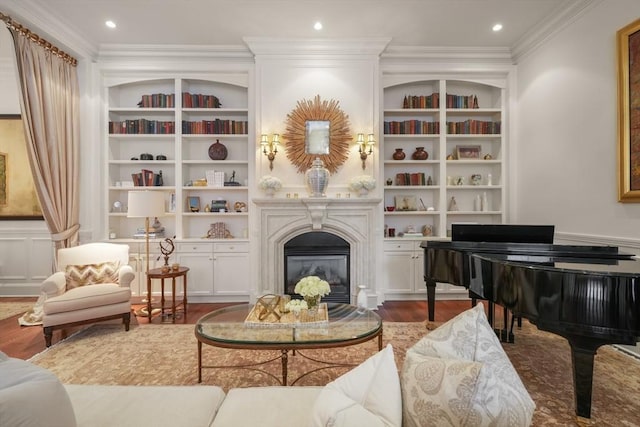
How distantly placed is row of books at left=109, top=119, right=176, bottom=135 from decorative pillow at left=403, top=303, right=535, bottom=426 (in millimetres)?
4722

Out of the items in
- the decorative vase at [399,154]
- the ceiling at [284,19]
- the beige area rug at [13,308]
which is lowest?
the beige area rug at [13,308]

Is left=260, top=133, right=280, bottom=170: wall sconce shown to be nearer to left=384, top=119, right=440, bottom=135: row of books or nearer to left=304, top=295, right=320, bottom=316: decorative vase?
left=384, top=119, right=440, bottom=135: row of books

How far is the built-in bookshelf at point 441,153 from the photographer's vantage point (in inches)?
192

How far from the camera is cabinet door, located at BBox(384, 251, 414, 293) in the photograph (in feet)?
15.6

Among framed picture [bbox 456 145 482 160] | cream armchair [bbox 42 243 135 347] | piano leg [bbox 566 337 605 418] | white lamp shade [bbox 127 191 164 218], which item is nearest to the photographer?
piano leg [bbox 566 337 605 418]

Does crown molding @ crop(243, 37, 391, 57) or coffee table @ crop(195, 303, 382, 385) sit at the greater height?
crown molding @ crop(243, 37, 391, 57)

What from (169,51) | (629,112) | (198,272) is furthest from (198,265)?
(629,112)

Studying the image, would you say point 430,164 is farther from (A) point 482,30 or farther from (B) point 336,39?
(B) point 336,39

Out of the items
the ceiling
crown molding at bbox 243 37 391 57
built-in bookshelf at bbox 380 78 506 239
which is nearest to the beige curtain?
the ceiling

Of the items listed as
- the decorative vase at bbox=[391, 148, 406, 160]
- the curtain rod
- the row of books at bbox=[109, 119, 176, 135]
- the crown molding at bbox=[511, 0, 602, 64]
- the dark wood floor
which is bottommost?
the dark wood floor

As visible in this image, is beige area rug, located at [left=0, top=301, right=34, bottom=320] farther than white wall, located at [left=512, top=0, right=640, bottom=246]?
Yes

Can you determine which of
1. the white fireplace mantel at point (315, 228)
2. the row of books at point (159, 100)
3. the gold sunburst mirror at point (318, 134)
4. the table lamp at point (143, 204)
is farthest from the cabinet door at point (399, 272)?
the row of books at point (159, 100)

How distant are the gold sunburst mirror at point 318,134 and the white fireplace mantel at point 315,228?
683mm

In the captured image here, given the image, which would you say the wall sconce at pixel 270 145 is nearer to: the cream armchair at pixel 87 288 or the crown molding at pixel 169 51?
the crown molding at pixel 169 51
